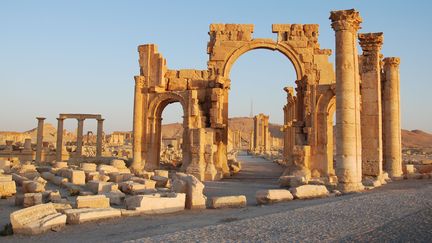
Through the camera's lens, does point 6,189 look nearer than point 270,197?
No

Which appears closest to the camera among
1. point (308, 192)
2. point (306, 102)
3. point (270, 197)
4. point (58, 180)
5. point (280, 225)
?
point (280, 225)

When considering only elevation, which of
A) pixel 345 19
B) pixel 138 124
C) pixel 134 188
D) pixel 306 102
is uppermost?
pixel 345 19

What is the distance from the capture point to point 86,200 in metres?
9.26

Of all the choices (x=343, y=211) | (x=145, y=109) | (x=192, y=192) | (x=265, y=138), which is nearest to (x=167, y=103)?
(x=145, y=109)

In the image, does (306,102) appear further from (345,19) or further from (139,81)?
(139,81)

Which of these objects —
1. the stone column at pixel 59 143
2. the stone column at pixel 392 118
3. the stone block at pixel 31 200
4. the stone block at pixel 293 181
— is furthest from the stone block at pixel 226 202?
the stone column at pixel 59 143

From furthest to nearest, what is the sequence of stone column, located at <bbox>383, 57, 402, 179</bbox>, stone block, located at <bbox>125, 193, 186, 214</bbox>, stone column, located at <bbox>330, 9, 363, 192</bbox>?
stone column, located at <bbox>383, 57, 402, 179</bbox> → stone column, located at <bbox>330, 9, 363, 192</bbox> → stone block, located at <bbox>125, 193, 186, 214</bbox>

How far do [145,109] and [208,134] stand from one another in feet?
16.0

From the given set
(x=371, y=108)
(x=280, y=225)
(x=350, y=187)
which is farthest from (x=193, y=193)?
(x=371, y=108)

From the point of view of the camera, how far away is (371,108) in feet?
51.9

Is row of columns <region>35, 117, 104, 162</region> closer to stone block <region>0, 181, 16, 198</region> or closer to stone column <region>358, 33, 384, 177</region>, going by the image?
stone block <region>0, 181, 16, 198</region>

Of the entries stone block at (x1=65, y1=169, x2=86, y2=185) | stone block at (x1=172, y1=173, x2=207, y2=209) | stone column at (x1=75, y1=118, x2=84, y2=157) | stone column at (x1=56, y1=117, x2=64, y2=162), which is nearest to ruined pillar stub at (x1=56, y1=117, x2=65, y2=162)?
stone column at (x1=56, y1=117, x2=64, y2=162)

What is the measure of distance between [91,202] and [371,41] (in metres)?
12.0

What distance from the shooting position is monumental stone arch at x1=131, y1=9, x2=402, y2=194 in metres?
13.2
